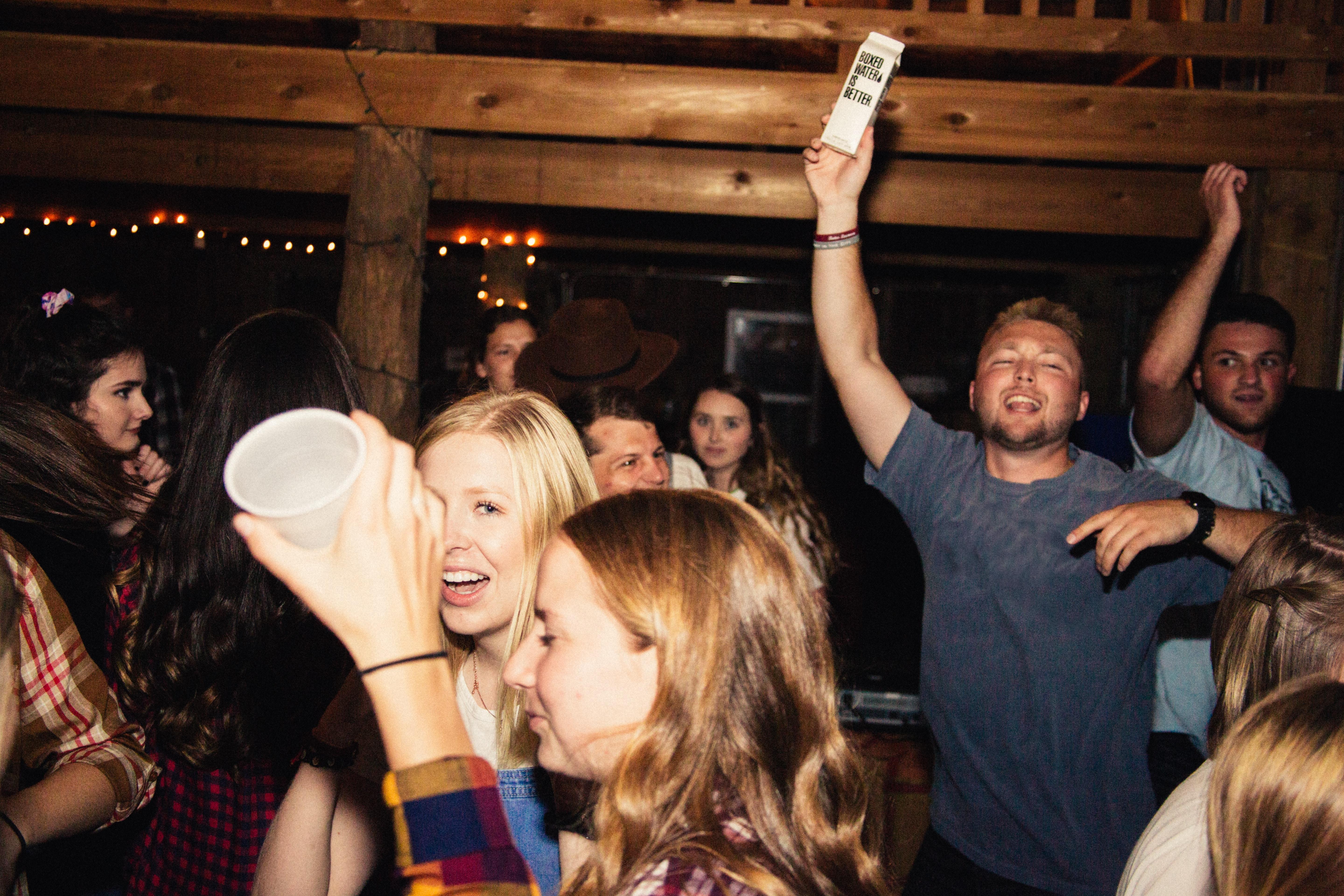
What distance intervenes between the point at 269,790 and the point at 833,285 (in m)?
1.51

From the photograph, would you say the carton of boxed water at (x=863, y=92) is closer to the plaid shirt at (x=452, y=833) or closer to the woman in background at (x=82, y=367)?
the plaid shirt at (x=452, y=833)

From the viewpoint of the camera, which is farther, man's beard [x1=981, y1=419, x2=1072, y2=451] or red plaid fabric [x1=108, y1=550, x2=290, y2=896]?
man's beard [x1=981, y1=419, x2=1072, y2=451]

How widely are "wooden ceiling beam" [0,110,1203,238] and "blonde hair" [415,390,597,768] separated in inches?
119

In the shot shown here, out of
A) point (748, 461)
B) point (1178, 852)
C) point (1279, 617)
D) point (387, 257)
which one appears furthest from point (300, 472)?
point (748, 461)

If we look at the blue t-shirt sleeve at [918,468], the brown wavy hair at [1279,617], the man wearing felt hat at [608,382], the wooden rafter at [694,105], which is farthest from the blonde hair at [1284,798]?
the wooden rafter at [694,105]

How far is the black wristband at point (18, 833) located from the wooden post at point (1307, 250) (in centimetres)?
433

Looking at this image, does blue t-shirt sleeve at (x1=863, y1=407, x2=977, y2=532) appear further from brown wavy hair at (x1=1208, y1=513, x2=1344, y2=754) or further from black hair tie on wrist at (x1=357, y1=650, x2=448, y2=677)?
black hair tie on wrist at (x1=357, y1=650, x2=448, y2=677)

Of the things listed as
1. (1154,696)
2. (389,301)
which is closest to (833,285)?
(1154,696)

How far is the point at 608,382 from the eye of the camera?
10.4 ft

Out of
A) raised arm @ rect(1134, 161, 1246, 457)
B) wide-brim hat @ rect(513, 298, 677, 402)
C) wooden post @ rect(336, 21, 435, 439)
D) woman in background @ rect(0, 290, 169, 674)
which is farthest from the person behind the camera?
wooden post @ rect(336, 21, 435, 439)

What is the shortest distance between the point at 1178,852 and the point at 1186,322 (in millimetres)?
1553

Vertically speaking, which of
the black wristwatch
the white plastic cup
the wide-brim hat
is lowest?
the black wristwatch

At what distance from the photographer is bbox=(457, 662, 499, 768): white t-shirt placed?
148 centimetres

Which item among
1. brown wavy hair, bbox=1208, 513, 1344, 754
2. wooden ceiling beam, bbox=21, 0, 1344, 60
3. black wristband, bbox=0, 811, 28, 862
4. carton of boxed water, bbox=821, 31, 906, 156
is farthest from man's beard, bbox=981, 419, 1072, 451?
wooden ceiling beam, bbox=21, 0, 1344, 60
